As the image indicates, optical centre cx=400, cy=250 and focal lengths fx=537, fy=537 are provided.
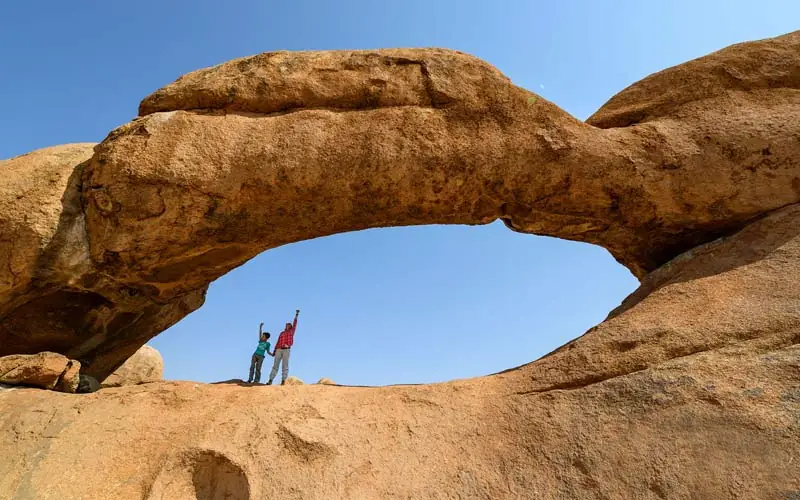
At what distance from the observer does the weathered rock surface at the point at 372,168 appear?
596 centimetres

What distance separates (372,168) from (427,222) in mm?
1109

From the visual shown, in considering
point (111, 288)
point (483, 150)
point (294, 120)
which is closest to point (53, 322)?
point (111, 288)

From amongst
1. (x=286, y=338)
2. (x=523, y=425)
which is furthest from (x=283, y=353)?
(x=523, y=425)

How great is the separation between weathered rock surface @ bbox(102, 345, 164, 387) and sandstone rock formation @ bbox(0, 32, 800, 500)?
10.2 ft

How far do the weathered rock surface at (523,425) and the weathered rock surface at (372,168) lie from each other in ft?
3.56

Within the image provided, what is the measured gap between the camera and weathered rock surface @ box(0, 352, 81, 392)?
5.67m

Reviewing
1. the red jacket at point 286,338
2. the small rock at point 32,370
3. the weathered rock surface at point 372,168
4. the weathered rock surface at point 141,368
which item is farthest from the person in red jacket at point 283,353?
the small rock at point 32,370

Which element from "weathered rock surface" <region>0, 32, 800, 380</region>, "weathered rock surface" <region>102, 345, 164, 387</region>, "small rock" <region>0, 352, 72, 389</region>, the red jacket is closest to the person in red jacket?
the red jacket

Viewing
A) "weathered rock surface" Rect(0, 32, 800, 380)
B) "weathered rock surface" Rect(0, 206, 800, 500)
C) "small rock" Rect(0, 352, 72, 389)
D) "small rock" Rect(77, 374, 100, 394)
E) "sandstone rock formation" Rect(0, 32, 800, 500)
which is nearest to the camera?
"weathered rock surface" Rect(0, 206, 800, 500)

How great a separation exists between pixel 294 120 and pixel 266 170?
0.74 m

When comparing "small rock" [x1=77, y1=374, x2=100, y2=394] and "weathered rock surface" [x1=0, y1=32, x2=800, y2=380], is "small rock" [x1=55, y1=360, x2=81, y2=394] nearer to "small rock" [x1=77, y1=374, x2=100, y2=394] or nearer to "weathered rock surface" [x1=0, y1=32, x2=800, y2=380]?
"small rock" [x1=77, y1=374, x2=100, y2=394]

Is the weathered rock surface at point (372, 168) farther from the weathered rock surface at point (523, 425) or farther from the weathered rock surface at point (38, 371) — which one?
the weathered rock surface at point (523, 425)

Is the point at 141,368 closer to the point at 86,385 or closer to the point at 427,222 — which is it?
the point at 86,385

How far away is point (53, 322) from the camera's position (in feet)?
22.2
